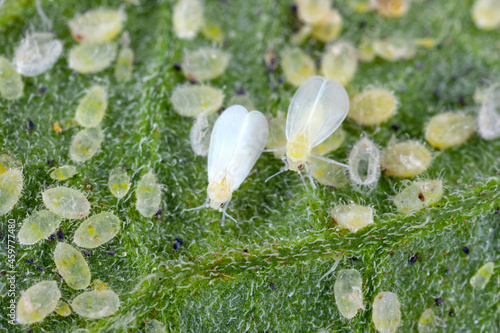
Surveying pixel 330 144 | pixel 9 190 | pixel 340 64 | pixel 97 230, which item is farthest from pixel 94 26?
pixel 330 144

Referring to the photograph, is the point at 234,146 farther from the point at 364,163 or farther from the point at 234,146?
the point at 364,163

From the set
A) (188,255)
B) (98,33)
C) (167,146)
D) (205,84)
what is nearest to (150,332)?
→ (188,255)

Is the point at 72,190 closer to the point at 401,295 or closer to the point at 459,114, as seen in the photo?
the point at 401,295

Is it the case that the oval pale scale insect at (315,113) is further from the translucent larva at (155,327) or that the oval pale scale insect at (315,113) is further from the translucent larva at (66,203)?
the translucent larva at (66,203)

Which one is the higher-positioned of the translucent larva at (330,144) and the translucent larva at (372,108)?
the translucent larva at (372,108)

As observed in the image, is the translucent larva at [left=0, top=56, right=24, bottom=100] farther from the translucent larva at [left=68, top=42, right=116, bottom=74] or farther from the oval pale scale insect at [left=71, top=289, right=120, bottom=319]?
the oval pale scale insect at [left=71, top=289, right=120, bottom=319]

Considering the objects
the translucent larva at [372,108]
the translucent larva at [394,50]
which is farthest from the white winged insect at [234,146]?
the translucent larva at [394,50]

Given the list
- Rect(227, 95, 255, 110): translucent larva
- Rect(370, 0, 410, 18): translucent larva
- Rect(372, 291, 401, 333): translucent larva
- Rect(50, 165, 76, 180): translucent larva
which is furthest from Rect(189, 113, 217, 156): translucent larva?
Rect(370, 0, 410, 18): translucent larva
